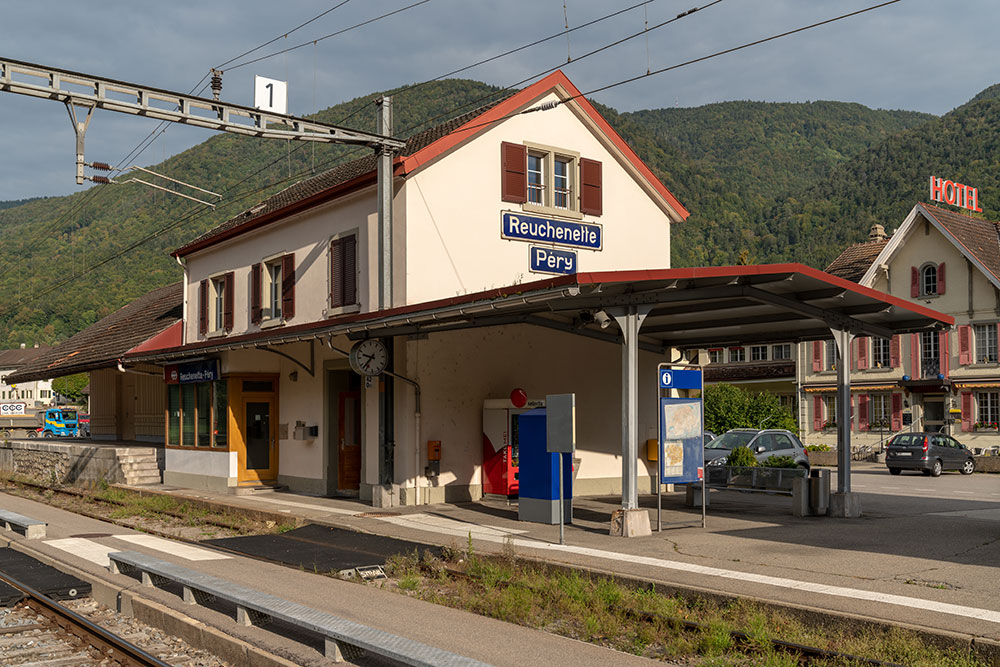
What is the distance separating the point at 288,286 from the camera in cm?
2333

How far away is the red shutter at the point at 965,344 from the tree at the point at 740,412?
7.76 meters

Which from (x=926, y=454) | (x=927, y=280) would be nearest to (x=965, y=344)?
(x=927, y=280)

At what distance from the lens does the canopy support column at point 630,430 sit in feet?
46.6

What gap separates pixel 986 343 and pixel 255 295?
106 feet

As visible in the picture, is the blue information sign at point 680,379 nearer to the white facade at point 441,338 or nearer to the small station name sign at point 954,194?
the white facade at point 441,338

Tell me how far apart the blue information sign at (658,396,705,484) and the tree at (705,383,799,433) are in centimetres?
3151

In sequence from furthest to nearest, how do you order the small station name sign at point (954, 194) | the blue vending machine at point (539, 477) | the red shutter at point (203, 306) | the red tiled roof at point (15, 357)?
the red tiled roof at point (15, 357) < the small station name sign at point (954, 194) < the red shutter at point (203, 306) < the blue vending machine at point (539, 477)

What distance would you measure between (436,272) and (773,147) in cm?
12501

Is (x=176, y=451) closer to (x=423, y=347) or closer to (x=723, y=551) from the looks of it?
(x=423, y=347)

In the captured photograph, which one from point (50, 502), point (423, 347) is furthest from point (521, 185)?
point (50, 502)

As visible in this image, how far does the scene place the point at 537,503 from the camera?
1576cm

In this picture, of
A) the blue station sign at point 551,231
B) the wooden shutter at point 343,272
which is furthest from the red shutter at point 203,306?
the blue station sign at point 551,231

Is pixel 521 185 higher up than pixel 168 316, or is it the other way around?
pixel 521 185

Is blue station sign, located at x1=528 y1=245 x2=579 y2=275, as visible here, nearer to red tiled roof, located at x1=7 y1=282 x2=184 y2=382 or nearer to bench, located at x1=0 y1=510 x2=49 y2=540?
bench, located at x1=0 y1=510 x2=49 y2=540
